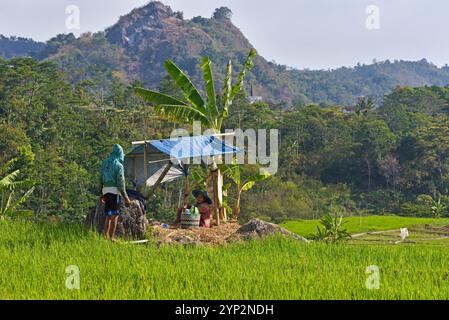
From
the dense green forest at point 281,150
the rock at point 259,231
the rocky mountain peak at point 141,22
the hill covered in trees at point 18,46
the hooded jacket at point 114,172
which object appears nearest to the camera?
the hooded jacket at point 114,172

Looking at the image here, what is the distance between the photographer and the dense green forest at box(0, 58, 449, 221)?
27688mm

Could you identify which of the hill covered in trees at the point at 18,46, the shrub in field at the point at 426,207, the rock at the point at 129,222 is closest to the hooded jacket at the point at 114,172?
the rock at the point at 129,222

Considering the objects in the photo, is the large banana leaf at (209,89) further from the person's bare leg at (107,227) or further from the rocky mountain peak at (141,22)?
the rocky mountain peak at (141,22)

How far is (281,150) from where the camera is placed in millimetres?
39562

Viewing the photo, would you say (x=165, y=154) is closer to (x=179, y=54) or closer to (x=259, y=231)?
(x=259, y=231)

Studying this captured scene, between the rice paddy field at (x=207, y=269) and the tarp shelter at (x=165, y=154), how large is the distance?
2.03m

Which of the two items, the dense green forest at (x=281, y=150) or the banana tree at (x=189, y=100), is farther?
the dense green forest at (x=281, y=150)

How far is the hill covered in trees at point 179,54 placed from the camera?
104 metres

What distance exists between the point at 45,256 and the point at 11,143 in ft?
72.6

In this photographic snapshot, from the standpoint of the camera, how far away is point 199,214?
9.46 metres

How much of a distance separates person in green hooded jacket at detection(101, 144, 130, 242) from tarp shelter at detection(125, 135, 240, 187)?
183 centimetres

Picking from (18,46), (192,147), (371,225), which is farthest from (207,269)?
(18,46)
